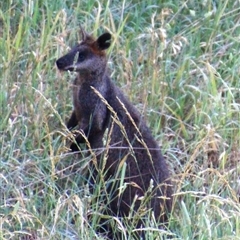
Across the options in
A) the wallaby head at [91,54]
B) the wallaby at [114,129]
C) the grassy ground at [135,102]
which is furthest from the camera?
the wallaby head at [91,54]

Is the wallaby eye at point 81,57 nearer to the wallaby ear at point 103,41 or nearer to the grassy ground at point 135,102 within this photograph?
the wallaby ear at point 103,41

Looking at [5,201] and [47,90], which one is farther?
[47,90]

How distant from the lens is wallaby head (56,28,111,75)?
19.0 feet

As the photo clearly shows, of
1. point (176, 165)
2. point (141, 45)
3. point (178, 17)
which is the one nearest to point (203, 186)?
point (176, 165)

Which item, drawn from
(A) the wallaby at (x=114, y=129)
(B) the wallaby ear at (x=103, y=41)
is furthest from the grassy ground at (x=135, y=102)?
(B) the wallaby ear at (x=103, y=41)

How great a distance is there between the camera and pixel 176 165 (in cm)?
594

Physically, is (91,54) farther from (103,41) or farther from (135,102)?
(135,102)

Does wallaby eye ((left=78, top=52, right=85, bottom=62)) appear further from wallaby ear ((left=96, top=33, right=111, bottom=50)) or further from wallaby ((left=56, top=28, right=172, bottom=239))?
wallaby ear ((left=96, top=33, right=111, bottom=50))

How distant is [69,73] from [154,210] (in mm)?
1460

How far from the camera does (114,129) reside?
5762 millimetres

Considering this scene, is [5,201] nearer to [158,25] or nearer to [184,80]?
[184,80]

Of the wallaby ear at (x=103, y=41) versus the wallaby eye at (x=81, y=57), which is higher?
the wallaby ear at (x=103, y=41)

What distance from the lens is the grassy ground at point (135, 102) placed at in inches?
200

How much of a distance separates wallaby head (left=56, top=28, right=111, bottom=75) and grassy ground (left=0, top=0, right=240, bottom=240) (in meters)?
0.32
